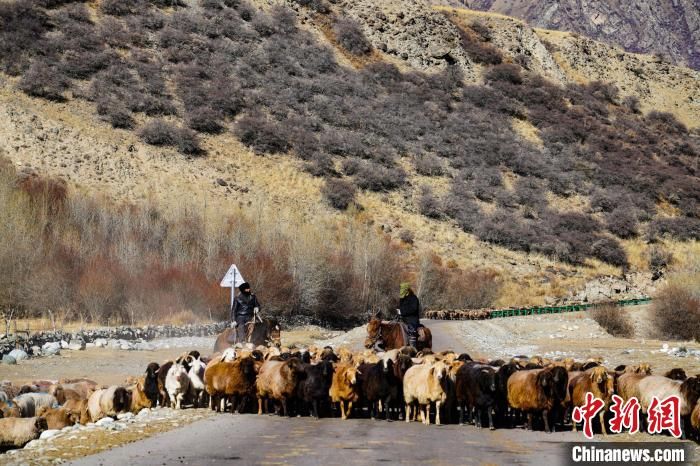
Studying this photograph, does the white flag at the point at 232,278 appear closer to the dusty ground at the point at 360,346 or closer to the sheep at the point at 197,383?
the dusty ground at the point at 360,346

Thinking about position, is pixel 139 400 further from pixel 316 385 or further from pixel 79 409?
pixel 316 385

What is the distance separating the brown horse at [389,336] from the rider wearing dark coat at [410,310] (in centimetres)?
15

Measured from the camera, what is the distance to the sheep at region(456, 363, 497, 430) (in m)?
14.2

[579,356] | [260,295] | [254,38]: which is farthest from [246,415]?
[254,38]

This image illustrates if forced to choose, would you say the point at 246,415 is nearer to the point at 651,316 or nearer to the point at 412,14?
the point at 651,316

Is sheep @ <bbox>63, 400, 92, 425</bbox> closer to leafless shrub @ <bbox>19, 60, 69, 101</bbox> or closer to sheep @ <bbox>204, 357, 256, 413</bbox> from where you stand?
sheep @ <bbox>204, 357, 256, 413</bbox>

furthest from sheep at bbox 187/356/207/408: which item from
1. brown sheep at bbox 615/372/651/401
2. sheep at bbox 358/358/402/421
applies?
brown sheep at bbox 615/372/651/401

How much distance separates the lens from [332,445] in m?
11.8

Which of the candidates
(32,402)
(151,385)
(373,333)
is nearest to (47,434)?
(32,402)

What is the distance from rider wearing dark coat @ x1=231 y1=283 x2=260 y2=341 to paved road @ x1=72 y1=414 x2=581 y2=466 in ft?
19.5

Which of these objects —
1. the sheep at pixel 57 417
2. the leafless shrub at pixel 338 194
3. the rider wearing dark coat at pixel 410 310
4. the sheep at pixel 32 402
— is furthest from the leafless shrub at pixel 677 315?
the sheep at pixel 57 417

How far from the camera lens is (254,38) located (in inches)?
3501

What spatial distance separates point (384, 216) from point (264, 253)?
21.3m

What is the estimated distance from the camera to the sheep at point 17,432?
14547mm
